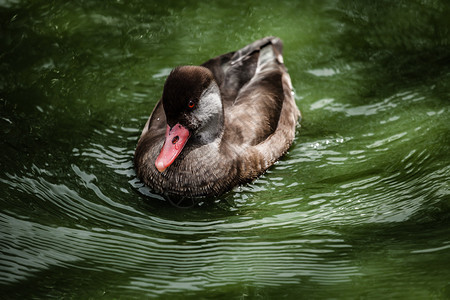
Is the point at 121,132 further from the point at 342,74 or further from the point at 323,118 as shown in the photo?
the point at 342,74

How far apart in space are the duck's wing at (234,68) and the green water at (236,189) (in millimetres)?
711

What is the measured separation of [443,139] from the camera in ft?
23.0

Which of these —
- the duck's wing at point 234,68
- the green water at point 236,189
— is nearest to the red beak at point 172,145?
the green water at point 236,189

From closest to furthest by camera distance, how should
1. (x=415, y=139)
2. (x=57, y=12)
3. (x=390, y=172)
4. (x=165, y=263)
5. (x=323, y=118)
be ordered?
(x=165, y=263) → (x=390, y=172) → (x=415, y=139) → (x=323, y=118) → (x=57, y=12)

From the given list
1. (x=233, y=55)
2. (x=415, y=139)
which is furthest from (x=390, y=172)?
(x=233, y=55)

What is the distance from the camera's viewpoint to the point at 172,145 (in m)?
6.36

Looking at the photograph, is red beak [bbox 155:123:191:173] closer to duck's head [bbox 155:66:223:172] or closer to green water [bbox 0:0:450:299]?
duck's head [bbox 155:66:223:172]

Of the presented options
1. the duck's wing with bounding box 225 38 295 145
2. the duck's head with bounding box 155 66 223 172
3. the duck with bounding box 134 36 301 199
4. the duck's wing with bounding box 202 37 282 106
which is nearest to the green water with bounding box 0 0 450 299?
the duck with bounding box 134 36 301 199

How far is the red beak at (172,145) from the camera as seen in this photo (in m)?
6.25

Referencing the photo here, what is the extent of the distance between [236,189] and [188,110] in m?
0.91

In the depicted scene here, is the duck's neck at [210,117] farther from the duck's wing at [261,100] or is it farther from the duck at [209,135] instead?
the duck's wing at [261,100]

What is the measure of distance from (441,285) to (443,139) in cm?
247

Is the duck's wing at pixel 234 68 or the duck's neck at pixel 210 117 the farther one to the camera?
the duck's wing at pixel 234 68

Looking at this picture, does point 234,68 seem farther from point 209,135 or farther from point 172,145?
point 172,145
